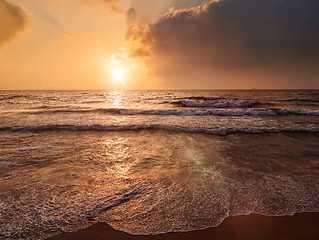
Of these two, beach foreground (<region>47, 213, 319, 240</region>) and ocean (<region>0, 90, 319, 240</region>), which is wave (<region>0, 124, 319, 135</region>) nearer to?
ocean (<region>0, 90, 319, 240</region>)

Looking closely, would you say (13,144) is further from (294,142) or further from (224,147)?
(294,142)

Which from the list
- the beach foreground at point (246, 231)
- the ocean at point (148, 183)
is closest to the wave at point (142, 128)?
the ocean at point (148, 183)

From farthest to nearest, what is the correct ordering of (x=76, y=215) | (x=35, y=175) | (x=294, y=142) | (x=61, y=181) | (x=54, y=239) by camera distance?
(x=294, y=142)
(x=35, y=175)
(x=61, y=181)
(x=76, y=215)
(x=54, y=239)

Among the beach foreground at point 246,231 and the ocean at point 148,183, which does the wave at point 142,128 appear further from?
the beach foreground at point 246,231

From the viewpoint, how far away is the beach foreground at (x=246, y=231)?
7.70ft

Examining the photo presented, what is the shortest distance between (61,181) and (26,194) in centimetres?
68

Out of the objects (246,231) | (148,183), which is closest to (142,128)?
(148,183)

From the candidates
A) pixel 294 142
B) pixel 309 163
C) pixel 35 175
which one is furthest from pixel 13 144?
pixel 294 142

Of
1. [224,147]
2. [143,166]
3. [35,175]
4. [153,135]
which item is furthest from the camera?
[153,135]

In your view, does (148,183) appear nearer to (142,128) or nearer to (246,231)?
(246,231)

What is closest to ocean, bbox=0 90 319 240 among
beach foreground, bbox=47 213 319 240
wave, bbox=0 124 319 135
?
beach foreground, bbox=47 213 319 240

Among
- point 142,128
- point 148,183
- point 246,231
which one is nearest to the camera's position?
point 246,231

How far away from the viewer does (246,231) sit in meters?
2.46

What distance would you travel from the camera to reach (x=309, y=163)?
497 cm
